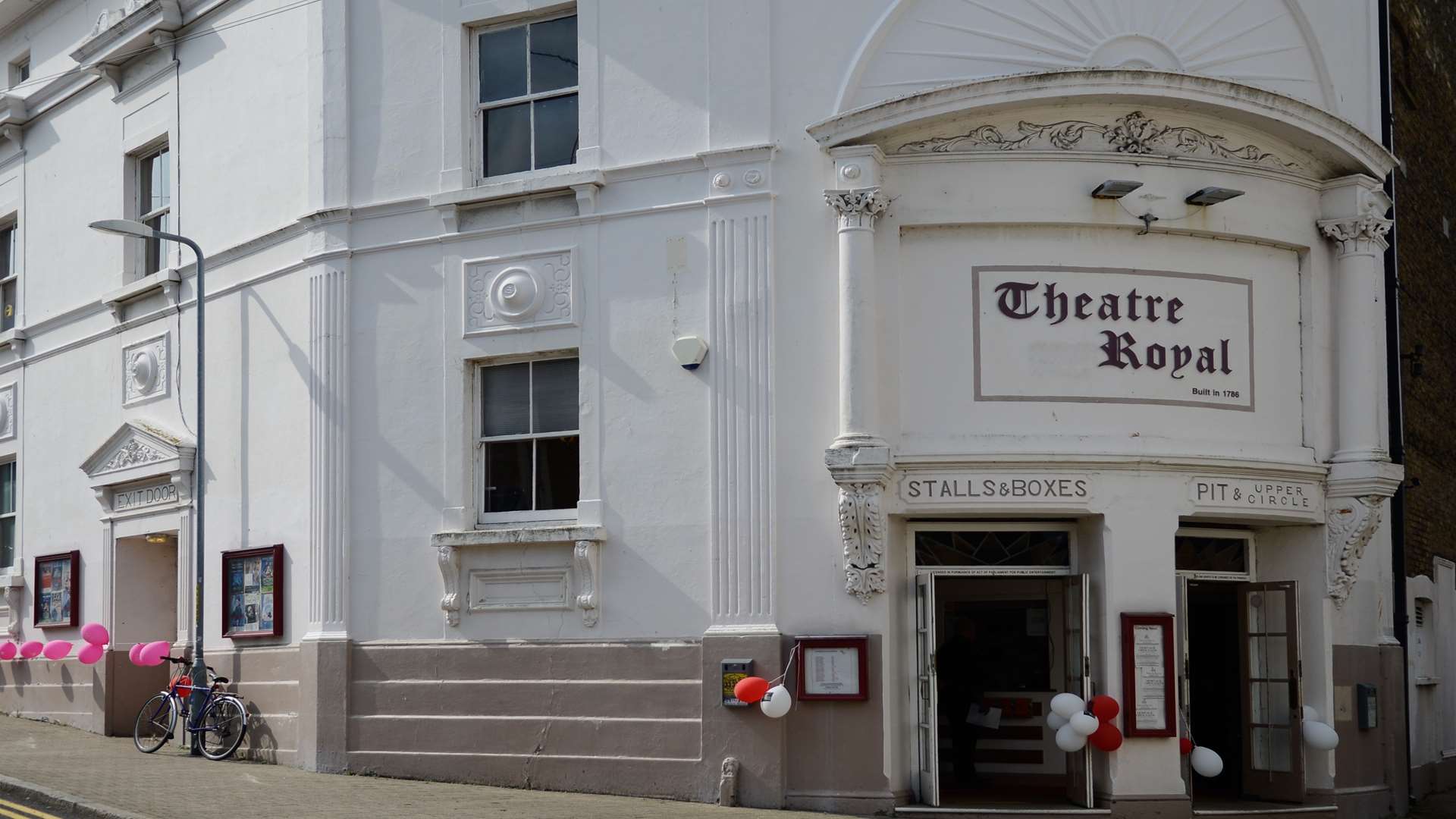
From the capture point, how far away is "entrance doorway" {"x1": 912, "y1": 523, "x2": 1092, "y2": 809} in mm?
14227

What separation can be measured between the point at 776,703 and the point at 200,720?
6771 millimetres

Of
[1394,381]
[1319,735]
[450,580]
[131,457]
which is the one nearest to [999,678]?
[1319,735]

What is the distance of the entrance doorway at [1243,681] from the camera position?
14945 millimetres

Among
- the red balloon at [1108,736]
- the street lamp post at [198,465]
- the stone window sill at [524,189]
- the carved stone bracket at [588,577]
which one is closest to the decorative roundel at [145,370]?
the street lamp post at [198,465]

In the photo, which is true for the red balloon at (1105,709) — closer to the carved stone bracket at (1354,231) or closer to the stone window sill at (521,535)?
the stone window sill at (521,535)

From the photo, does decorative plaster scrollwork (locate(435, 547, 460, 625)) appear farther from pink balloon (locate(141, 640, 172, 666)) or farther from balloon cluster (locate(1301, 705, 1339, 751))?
balloon cluster (locate(1301, 705, 1339, 751))

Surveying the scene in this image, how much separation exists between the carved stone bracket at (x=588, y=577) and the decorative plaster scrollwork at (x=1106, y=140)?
4.46 metres

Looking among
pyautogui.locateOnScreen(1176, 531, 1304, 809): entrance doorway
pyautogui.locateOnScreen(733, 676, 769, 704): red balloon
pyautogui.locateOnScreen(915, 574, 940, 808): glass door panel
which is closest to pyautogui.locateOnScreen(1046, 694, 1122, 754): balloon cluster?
pyautogui.locateOnScreen(1176, 531, 1304, 809): entrance doorway

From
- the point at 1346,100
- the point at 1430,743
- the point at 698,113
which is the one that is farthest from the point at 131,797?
the point at 1430,743

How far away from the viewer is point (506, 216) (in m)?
15.8

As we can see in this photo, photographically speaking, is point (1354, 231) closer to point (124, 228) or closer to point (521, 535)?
point (521, 535)

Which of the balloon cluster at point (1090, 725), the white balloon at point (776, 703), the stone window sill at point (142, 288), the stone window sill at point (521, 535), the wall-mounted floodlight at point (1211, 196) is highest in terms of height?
the stone window sill at point (142, 288)

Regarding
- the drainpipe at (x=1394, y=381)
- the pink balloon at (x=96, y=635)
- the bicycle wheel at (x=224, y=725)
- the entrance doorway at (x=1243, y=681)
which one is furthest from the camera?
the pink balloon at (x=96, y=635)

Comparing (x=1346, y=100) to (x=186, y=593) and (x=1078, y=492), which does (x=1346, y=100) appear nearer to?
(x=1078, y=492)
